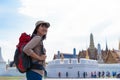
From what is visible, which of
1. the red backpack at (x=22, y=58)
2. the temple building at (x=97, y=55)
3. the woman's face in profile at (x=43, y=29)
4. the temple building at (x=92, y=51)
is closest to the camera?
the red backpack at (x=22, y=58)

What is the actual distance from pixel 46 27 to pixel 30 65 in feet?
1.62

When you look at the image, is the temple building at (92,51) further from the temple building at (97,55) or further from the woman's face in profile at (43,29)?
the woman's face in profile at (43,29)

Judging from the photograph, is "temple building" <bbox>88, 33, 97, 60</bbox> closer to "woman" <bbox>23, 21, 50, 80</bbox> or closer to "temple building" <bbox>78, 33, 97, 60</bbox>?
"temple building" <bbox>78, 33, 97, 60</bbox>

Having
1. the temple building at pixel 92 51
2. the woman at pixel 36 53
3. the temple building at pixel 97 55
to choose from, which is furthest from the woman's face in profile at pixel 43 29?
the temple building at pixel 92 51

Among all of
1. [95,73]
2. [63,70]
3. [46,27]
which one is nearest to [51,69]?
[63,70]

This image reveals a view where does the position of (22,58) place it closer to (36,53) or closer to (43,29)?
(36,53)

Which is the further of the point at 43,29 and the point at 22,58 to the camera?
the point at 43,29

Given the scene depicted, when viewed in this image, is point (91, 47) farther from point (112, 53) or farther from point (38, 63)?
point (38, 63)

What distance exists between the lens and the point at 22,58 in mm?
4164

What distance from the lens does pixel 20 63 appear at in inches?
164

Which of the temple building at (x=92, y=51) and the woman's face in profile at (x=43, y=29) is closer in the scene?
the woman's face in profile at (x=43, y=29)

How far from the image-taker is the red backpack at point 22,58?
4.16 m

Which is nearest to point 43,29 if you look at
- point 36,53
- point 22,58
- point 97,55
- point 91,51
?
point 36,53

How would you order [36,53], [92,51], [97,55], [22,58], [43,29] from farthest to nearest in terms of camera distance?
1. [92,51]
2. [97,55]
3. [43,29]
4. [36,53]
5. [22,58]
